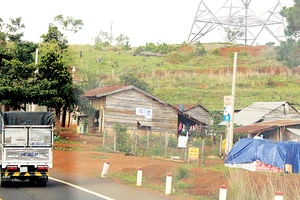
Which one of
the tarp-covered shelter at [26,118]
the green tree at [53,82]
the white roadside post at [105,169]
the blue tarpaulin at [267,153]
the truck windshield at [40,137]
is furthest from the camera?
the green tree at [53,82]

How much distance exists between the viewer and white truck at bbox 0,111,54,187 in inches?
730

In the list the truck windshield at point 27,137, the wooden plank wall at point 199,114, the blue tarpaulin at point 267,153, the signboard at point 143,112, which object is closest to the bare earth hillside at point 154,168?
the blue tarpaulin at point 267,153

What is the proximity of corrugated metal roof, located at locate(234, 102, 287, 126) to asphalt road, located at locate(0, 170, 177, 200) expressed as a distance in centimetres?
3252

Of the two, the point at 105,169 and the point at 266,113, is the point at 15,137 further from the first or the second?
the point at 266,113

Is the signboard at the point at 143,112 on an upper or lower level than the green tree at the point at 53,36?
lower

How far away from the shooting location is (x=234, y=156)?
1221 inches

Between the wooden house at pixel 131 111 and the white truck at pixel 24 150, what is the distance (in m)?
27.7

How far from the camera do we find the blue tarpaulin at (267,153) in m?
29.2

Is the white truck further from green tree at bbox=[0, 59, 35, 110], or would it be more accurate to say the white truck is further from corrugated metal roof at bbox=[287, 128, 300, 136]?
corrugated metal roof at bbox=[287, 128, 300, 136]

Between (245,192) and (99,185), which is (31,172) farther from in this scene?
(245,192)

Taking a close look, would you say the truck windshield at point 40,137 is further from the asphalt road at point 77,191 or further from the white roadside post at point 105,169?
the white roadside post at point 105,169

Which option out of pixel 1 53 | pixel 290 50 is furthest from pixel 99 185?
pixel 290 50

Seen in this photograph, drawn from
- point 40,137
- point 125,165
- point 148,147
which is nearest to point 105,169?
point 40,137

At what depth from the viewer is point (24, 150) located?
18.7m
